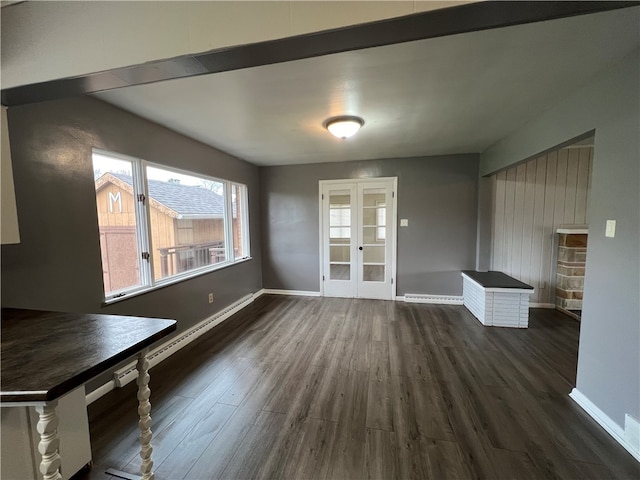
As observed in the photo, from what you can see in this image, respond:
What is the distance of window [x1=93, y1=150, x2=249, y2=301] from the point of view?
2.28m

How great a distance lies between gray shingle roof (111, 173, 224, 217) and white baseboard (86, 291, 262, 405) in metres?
1.38

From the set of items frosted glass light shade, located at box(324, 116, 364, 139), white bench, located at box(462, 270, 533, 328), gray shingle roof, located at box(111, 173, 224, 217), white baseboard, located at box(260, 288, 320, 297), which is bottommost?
white baseboard, located at box(260, 288, 320, 297)

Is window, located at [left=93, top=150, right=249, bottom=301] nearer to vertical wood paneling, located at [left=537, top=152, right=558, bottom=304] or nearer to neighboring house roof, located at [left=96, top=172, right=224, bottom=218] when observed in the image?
neighboring house roof, located at [left=96, top=172, right=224, bottom=218]

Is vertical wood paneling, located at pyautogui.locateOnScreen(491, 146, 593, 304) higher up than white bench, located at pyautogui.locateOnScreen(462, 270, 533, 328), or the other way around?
vertical wood paneling, located at pyautogui.locateOnScreen(491, 146, 593, 304)

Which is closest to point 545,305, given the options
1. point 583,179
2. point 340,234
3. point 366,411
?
point 583,179

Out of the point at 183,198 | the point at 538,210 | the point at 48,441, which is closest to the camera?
the point at 48,441

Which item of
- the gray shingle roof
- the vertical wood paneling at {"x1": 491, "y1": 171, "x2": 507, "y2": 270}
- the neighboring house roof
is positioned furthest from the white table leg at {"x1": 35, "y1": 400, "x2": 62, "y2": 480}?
the vertical wood paneling at {"x1": 491, "y1": 171, "x2": 507, "y2": 270}

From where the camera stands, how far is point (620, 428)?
1627 mm

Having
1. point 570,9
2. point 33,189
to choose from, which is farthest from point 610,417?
point 33,189

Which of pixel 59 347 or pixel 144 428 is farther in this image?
pixel 144 428

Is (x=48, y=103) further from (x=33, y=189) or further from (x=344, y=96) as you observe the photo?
(x=344, y=96)

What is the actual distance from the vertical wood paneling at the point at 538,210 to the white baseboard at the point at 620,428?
8.42ft

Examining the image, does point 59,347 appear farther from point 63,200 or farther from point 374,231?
point 374,231

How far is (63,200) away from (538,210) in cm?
548
